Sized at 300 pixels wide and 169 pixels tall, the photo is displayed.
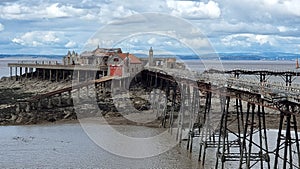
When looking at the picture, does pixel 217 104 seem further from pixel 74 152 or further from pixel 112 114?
pixel 74 152

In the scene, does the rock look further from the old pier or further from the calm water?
the calm water

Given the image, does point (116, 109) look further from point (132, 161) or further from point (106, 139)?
point (132, 161)

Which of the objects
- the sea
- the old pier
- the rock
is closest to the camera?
the old pier

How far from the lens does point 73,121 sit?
50.6m

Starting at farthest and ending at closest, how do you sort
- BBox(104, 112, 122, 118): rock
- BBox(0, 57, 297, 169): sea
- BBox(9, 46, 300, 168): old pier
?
1. BBox(104, 112, 122, 118): rock
2. BBox(0, 57, 297, 169): sea
3. BBox(9, 46, 300, 168): old pier

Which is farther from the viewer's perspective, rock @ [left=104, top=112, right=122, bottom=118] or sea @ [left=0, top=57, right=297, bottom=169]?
rock @ [left=104, top=112, right=122, bottom=118]

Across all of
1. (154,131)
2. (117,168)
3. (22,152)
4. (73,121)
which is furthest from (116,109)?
(117,168)

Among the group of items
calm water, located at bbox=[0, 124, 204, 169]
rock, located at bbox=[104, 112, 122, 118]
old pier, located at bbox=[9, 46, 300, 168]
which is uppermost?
old pier, located at bbox=[9, 46, 300, 168]

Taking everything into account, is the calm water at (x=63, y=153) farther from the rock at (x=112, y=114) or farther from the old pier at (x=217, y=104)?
the rock at (x=112, y=114)

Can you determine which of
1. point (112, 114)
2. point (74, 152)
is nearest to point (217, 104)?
point (112, 114)

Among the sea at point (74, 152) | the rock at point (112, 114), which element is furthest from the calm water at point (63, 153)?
the rock at point (112, 114)

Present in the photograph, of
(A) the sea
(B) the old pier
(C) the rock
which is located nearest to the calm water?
(A) the sea

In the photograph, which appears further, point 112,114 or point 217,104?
point 217,104

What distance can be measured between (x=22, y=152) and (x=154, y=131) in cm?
1339
